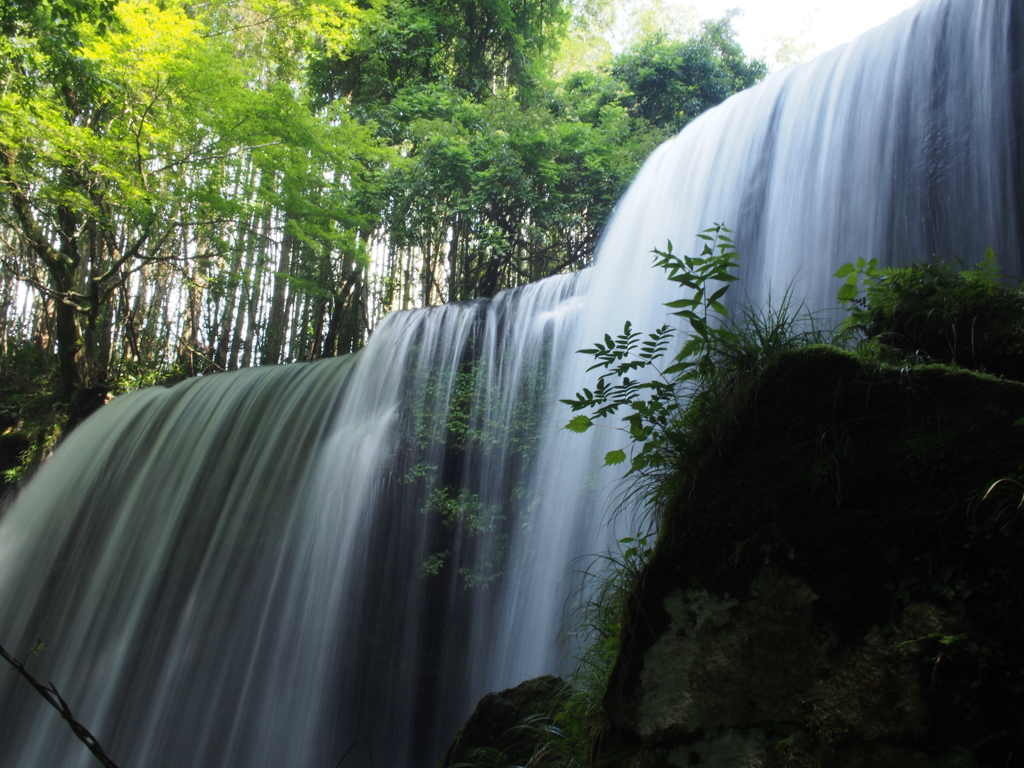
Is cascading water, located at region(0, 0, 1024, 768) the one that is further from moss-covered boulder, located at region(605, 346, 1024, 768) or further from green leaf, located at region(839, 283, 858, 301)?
moss-covered boulder, located at region(605, 346, 1024, 768)

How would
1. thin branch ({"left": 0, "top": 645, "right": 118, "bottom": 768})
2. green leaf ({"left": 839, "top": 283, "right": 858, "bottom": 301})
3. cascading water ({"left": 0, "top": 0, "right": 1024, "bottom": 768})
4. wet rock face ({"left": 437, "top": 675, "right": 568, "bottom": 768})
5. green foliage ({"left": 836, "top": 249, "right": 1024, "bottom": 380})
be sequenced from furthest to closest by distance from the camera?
cascading water ({"left": 0, "top": 0, "right": 1024, "bottom": 768})
wet rock face ({"left": 437, "top": 675, "right": 568, "bottom": 768})
green leaf ({"left": 839, "top": 283, "right": 858, "bottom": 301})
green foliage ({"left": 836, "top": 249, "right": 1024, "bottom": 380})
thin branch ({"left": 0, "top": 645, "right": 118, "bottom": 768})

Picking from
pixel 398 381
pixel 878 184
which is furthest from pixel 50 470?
pixel 878 184

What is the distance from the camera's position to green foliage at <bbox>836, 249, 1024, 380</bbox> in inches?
92.2

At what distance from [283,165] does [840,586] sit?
9.91 meters

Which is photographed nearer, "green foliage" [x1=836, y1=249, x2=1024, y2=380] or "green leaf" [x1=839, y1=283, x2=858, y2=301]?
"green foliage" [x1=836, y1=249, x2=1024, y2=380]

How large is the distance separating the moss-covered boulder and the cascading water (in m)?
2.49

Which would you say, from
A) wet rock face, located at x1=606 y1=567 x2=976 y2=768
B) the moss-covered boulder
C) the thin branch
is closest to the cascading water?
the moss-covered boulder

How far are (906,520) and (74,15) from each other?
886cm

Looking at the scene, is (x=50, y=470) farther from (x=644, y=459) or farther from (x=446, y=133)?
(x=644, y=459)

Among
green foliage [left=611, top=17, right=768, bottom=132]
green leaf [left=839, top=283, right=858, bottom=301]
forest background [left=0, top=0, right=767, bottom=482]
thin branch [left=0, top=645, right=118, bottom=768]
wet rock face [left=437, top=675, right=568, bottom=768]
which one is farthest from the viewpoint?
green foliage [left=611, top=17, right=768, bottom=132]

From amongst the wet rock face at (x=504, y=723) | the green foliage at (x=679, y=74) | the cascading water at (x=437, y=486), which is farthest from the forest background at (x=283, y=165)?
the wet rock face at (x=504, y=723)

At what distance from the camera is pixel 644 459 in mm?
2160

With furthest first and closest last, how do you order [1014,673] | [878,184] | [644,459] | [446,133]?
1. [446,133]
2. [878,184]
3. [644,459]
4. [1014,673]

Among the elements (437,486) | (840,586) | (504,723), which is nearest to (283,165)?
(437,486)
